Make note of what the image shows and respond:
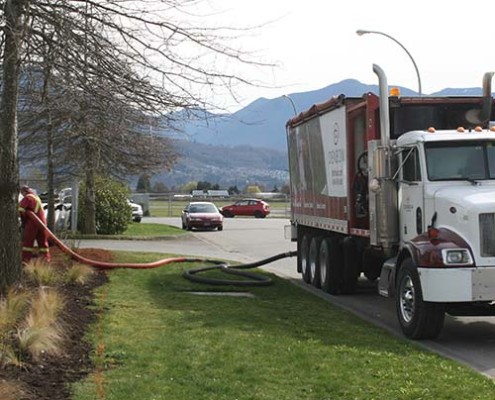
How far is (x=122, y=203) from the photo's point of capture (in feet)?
102

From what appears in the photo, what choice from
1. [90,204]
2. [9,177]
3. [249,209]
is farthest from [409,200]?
[249,209]

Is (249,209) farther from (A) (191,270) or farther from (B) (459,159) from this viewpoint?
(B) (459,159)

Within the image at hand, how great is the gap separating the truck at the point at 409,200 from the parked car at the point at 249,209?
141 feet

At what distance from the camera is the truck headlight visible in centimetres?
881

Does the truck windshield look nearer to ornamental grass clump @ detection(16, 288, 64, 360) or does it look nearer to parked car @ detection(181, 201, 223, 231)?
ornamental grass clump @ detection(16, 288, 64, 360)

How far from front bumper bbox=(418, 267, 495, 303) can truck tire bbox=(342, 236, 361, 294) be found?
4.45 meters

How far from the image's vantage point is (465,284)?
344 inches

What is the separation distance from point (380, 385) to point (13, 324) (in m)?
3.57

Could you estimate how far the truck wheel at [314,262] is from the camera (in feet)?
48.7

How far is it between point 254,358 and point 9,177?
4.40m

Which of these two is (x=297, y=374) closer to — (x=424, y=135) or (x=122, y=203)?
(x=424, y=135)

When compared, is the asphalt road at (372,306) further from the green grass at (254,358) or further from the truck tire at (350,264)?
the green grass at (254,358)

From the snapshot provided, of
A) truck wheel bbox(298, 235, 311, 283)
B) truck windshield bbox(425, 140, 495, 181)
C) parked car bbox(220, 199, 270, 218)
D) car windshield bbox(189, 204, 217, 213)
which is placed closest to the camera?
truck windshield bbox(425, 140, 495, 181)

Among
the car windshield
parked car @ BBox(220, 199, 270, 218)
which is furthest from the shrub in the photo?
parked car @ BBox(220, 199, 270, 218)
